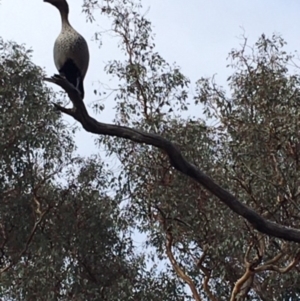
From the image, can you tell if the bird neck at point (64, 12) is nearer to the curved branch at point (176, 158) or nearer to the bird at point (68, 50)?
the bird at point (68, 50)

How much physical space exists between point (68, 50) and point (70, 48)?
0.01 metres

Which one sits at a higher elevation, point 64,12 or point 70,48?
point 64,12

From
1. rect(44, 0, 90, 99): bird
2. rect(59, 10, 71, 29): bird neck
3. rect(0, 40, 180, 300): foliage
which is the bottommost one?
rect(44, 0, 90, 99): bird

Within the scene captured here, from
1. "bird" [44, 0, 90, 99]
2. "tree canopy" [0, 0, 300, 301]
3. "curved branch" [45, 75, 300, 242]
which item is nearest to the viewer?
"curved branch" [45, 75, 300, 242]

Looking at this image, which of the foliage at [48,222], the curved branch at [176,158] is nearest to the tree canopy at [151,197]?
the foliage at [48,222]

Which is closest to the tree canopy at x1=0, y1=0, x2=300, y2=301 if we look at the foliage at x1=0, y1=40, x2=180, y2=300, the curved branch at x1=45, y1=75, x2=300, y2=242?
the foliage at x1=0, y1=40, x2=180, y2=300

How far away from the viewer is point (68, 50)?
3.43 metres

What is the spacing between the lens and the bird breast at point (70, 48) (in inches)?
135

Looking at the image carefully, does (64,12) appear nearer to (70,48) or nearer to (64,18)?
(64,18)

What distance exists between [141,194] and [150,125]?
0.72 metres

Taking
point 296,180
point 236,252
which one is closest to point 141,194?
point 236,252

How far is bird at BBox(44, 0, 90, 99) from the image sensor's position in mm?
3416

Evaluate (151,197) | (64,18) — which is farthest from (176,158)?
(151,197)

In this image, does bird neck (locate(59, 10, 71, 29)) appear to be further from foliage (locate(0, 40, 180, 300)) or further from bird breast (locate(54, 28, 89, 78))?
foliage (locate(0, 40, 180, 300))
